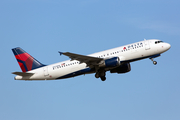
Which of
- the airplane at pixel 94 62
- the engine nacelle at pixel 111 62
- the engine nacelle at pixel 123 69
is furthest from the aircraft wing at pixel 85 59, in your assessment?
the engine nacelle at pixel 123 69

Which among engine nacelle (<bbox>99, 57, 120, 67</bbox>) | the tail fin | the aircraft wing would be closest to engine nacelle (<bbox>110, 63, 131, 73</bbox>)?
engine nacelle (<bbox>99, 57, 120, 67</bbox>)

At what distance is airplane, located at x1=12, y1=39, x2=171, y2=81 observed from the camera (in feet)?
146

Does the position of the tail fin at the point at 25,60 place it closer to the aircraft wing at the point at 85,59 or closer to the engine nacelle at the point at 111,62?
the aircraft wing at the point at 85,59

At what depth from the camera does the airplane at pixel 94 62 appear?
44438mm

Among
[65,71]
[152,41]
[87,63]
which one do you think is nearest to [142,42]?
[152,41]

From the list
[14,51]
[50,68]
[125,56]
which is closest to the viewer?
[125,56]

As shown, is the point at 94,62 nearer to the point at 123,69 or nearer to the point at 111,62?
the point at 111,62

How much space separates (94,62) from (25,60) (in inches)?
519

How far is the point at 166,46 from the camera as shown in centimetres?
4481

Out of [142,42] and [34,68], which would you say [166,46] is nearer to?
[142,42]

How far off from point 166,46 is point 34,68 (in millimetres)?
21516

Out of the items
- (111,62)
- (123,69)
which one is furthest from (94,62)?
(123,69)

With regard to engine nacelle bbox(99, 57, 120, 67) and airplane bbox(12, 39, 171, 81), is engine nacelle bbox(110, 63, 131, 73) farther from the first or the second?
engine nacelle bbox(99, 57, 120, 67)

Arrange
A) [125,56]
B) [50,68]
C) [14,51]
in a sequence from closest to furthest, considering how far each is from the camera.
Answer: [125,56], [50,68], [14,51]
